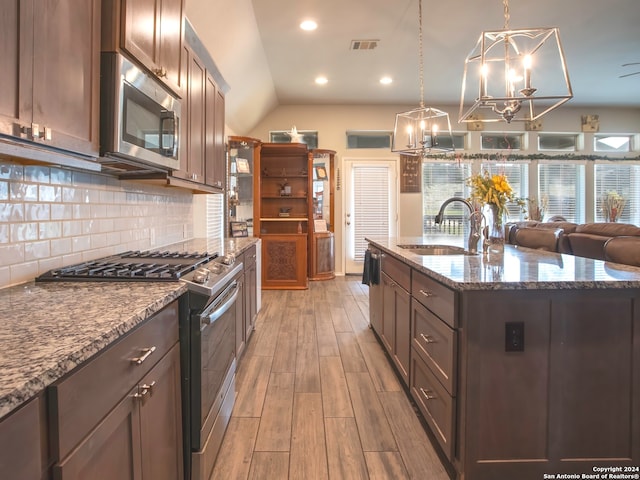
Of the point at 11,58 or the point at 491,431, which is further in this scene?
the point at 491,431

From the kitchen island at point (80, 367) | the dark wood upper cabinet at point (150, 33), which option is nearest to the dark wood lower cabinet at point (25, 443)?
the kitchen island at point (80, 367)

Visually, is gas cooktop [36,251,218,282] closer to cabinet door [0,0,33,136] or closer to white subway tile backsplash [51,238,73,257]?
white subway tile backsplash [51,238,73,257]

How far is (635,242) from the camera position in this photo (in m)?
2.02

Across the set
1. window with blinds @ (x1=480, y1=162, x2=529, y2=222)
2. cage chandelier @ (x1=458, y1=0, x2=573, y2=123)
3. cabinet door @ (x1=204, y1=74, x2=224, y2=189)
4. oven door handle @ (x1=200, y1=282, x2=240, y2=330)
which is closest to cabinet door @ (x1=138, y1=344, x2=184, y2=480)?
oven door handle @ (x1=200, y1=282, x2=240, y2=330)

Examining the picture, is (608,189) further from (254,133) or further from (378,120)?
(254,133)

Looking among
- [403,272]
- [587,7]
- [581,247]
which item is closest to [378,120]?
[587,7]

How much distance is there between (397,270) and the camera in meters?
2.55

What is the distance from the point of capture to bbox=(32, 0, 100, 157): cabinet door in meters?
1.09

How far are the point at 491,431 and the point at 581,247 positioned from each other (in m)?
2.94

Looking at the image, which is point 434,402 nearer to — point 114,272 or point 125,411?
point 125,411

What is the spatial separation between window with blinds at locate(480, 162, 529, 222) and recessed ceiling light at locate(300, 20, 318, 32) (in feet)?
15.1

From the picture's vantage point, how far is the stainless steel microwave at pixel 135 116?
1.41 m

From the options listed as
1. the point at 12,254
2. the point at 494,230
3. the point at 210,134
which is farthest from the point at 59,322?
the point at 494,230

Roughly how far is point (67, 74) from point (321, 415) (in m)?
2.03
